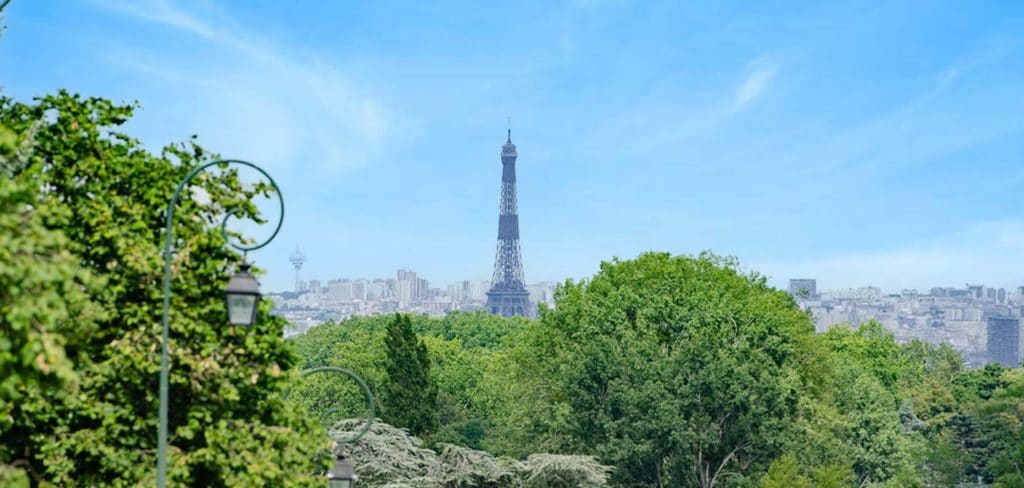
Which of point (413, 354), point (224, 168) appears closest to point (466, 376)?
point (413, 354)

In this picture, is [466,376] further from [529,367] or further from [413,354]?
[413,354]

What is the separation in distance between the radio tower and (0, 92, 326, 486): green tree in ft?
555

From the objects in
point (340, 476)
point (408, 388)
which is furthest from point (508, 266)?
point (340, 476)

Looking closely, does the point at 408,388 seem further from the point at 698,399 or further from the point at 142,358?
the point at 142,358

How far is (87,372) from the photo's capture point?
567 inches

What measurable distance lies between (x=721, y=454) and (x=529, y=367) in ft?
41.1

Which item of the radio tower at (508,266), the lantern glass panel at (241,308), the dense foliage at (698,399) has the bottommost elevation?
the dense foliage at (698,399)

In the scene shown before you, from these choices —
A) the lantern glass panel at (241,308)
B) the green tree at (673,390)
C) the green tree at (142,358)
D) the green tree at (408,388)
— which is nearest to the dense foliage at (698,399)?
the green tree at (673,390)

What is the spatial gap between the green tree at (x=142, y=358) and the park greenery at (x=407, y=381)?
0.03m

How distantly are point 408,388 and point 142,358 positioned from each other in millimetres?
25419

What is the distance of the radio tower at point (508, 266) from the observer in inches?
7318

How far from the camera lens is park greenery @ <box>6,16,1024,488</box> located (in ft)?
46.1

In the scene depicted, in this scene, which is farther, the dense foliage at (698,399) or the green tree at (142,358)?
the dense foliage at (698,399)

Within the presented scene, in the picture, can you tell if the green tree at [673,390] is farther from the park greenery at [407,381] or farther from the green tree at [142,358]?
the green tree at [142,358]
